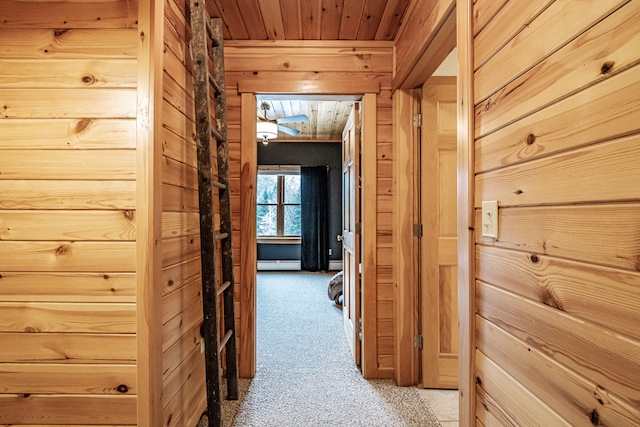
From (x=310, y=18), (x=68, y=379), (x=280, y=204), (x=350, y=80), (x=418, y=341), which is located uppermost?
(x=310, y=18)

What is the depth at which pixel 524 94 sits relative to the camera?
0.86 m

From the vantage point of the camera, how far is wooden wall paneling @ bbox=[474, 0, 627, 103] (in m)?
Answer: 0.66

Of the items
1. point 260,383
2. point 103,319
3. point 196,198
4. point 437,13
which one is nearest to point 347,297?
point 260,383

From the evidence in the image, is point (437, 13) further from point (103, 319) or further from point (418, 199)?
point (103, 319)

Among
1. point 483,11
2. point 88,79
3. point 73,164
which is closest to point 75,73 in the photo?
point 88,79

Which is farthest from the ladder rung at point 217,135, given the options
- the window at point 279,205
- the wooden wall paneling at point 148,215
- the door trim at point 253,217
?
the window at point 279,205

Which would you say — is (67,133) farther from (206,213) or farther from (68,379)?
(68,379)

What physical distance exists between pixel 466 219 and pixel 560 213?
0.43 metres

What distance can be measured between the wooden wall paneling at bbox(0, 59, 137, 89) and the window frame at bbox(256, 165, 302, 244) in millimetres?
4921

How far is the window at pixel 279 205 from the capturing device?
6512 millimetres

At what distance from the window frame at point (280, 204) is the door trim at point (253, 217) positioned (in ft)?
13.1

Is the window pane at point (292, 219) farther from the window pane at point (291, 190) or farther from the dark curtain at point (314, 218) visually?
the dark curtain at point (314, 218)

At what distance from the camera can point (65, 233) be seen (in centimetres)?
127

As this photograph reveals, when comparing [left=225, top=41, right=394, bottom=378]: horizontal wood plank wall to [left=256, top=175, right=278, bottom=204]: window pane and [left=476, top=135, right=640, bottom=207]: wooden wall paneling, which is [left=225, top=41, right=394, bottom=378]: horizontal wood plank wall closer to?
[left=476, top=135, right=640, bottom=207]: wooden wall paneling
